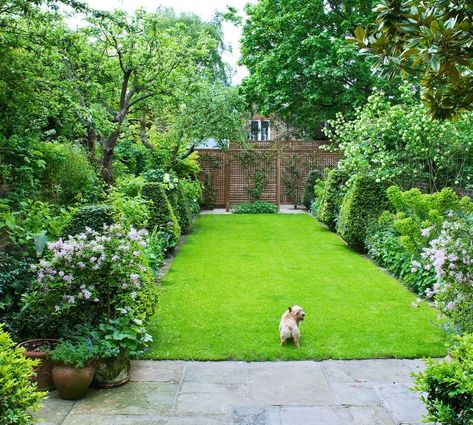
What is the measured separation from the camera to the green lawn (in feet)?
16.1

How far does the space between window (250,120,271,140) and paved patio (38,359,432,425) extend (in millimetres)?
23178

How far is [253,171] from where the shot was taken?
1734cm

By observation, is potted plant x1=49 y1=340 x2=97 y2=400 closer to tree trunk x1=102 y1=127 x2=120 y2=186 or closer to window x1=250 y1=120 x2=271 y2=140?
tree trunk x1=102 y1=127 x2=120 y2=186

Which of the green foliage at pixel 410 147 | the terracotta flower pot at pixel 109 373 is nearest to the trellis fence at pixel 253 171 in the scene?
the green foliage at pixel 410 147

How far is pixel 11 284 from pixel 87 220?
36.0 inches

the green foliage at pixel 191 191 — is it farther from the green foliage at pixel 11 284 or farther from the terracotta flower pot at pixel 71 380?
the terracotta flower pot at pixel 71 380

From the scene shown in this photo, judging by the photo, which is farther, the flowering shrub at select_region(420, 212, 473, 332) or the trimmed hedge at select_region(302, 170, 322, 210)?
the trimmed hedge at select_region(302, 170, 322, 210)

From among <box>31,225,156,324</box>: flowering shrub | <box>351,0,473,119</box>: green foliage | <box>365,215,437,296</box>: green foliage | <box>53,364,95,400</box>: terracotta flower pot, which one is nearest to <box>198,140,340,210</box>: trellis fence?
<box>365,215,437,296</box>: green foliage

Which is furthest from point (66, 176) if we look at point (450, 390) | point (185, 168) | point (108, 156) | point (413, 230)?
point (450, 390)

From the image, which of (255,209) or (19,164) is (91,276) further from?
(255,209)

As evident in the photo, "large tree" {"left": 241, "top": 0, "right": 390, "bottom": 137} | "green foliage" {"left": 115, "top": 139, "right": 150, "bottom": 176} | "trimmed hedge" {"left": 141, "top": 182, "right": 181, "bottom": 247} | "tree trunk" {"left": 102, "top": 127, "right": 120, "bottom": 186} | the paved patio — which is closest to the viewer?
the paved patio

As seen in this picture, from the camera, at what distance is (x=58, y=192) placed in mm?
7977

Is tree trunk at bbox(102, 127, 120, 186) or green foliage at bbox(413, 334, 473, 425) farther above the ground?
tree trunk at bbox(102, 127, 120, 186)

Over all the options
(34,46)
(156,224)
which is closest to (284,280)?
(156,224)
